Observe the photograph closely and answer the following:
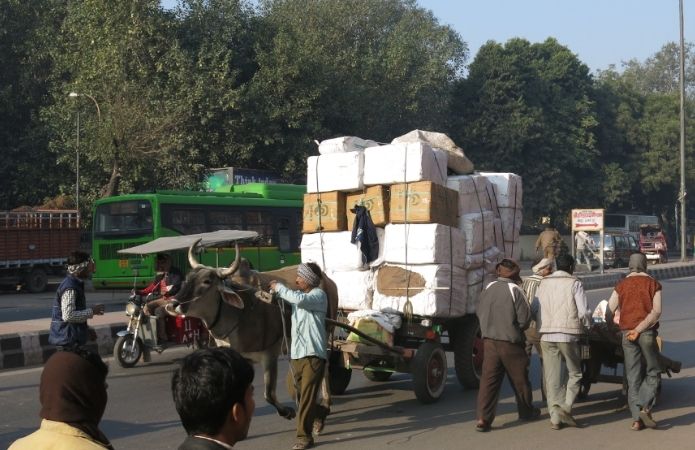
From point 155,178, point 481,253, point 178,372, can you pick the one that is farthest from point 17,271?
point 178,372

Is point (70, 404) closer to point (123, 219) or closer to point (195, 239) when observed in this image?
point (195, 239)

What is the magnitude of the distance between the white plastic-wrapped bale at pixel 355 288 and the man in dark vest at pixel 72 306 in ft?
10.6

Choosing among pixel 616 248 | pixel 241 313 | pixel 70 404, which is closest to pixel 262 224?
pixel 241 313

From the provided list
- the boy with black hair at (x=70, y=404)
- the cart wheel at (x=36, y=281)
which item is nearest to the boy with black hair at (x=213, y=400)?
the boy with black hair at (x=70, y=404)

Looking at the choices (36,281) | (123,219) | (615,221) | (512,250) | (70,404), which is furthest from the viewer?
(615,221)

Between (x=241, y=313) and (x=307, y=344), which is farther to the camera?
(x=241, y=313)

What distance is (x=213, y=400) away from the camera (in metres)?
2.77

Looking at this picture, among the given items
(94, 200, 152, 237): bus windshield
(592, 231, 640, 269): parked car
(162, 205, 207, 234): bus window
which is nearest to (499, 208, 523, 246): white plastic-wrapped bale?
(162, 205, 207, 234): bus window

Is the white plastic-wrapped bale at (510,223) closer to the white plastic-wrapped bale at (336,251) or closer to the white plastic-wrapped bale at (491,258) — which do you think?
the white plastic-wrapped bale at (491,258)

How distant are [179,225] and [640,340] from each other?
50.6 ft

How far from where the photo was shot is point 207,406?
2.77 metres

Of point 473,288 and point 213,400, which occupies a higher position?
point 213,400

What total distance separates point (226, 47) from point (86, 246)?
9.98 meters

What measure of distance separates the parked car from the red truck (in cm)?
290
